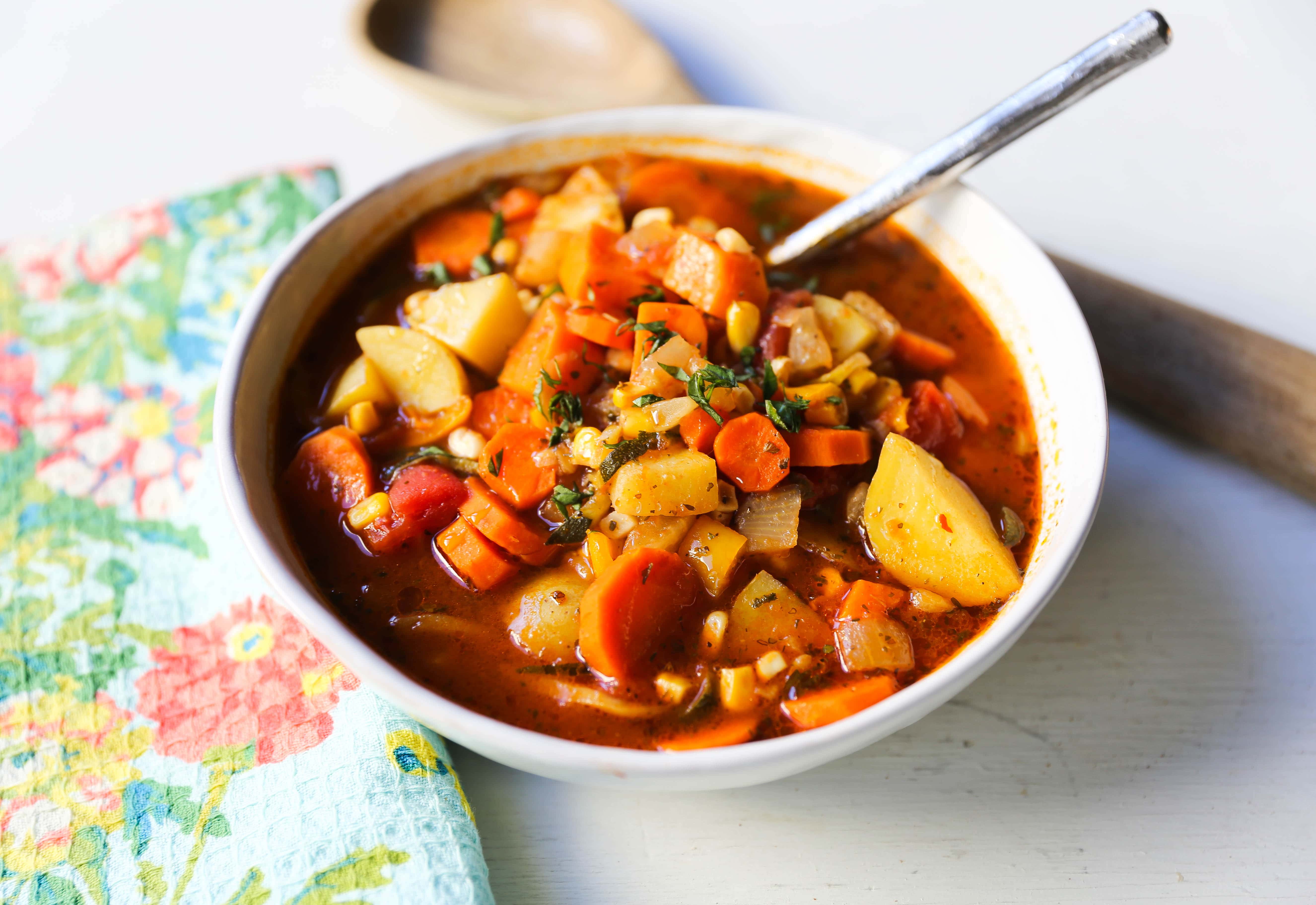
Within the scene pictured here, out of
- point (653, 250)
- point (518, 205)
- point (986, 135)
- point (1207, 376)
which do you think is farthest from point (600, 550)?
point (1207, 376)

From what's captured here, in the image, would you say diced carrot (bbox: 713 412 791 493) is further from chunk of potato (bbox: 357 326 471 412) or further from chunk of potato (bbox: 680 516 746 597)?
chunk of potato (bbox: 357 326 471 412)

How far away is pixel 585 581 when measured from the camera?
7.21 feet

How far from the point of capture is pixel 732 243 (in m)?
2.62

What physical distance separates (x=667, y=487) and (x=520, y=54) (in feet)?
7.41

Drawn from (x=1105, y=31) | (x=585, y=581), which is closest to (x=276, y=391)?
(x=585, y=581)

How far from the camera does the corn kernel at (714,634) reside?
2100mm

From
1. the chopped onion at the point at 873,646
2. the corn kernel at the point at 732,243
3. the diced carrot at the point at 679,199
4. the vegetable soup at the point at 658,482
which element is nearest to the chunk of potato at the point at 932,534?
the vegetable soup at the point at 658,482

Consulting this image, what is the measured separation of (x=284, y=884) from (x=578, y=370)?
4.33 ft

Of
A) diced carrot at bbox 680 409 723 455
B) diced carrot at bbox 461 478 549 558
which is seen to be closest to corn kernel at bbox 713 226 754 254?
diced carrot at bbox 680 409 723 455

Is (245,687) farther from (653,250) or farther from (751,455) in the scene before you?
(653,250)

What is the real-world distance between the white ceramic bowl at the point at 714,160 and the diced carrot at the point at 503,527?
37 cm

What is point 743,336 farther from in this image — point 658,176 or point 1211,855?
point 1211,855

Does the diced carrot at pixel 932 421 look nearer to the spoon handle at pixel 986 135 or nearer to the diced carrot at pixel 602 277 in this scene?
the spoon handle at pixel 986 135

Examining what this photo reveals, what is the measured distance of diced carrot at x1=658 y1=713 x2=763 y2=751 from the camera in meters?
1.96
